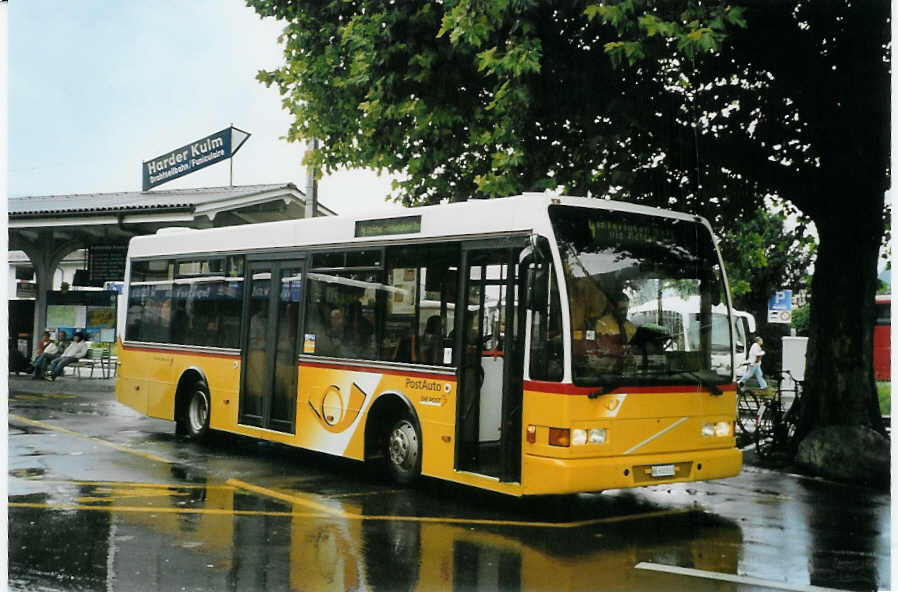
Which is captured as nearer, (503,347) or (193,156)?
(503,347)

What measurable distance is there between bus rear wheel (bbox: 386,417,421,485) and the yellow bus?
0.02 m

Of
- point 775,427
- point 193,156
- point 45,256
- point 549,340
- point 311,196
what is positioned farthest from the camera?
point 45,256

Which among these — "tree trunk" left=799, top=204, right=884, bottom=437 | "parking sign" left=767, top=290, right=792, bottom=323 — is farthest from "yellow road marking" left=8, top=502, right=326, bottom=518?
"parking sign" left=767, top=290, right=792, bottom=323

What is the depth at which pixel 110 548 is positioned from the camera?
727 centimetres

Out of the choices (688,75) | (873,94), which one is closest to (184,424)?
(688,75)

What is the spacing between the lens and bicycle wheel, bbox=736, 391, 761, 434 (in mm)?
14016

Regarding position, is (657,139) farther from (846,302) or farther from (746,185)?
(846,302)

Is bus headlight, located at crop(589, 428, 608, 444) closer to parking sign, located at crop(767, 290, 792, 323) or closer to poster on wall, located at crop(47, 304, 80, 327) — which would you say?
parking sign, located at crop(767, 290, 792, 323)

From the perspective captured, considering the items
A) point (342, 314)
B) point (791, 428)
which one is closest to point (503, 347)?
point (342, 314)

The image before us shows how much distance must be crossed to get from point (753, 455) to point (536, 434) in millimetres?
6027

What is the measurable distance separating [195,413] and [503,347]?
6042 millimetres

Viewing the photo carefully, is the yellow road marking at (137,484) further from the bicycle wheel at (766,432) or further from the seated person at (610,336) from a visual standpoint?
the bicycle wheel at (766,432)

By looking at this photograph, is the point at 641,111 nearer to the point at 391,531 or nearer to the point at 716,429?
the point at 716,429

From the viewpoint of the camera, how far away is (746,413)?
1434 centimetres
